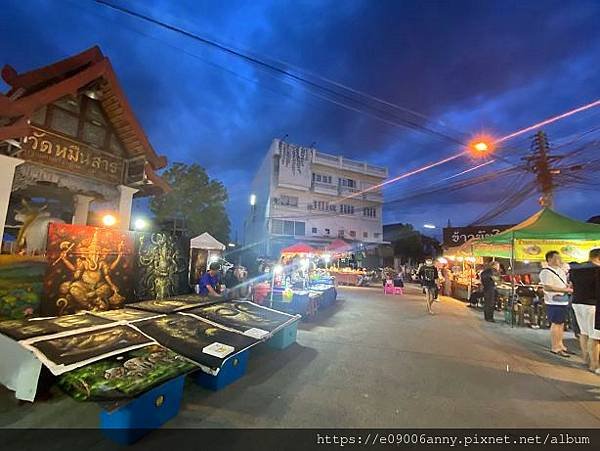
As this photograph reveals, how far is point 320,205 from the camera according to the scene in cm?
3447

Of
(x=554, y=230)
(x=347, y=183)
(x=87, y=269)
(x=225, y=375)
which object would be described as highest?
(x=347, y=183)

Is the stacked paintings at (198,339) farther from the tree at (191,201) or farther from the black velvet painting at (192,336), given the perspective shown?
the tree at (191,201)

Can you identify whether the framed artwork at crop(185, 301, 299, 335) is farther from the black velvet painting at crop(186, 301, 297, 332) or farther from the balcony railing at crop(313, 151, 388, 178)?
the balcony railing at crop(313, 151, 388, 178)

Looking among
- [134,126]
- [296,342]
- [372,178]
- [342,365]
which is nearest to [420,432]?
[342,365]

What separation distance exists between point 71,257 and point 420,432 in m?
5.95

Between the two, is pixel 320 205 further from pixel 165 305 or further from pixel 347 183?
pixel 165 305

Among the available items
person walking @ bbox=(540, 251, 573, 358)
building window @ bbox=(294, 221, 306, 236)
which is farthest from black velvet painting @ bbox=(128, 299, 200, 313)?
building window @ bbox=(294, 221, 306, 236)

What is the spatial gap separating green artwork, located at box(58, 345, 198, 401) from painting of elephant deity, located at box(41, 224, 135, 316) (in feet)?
7.39

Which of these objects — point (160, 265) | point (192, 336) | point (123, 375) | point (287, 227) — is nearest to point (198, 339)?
point (192, 336)

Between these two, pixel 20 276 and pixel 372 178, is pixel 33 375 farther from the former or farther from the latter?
pixel 372 178

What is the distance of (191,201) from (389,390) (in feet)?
73.6

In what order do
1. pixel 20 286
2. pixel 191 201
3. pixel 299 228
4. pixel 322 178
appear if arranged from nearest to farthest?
1. pixel 20 286
2. pixel 191 201
3. pixel 299 228
4. pixel 322 178

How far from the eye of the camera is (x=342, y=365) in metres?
5.32

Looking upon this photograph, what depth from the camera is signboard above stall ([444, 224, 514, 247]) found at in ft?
91.7
